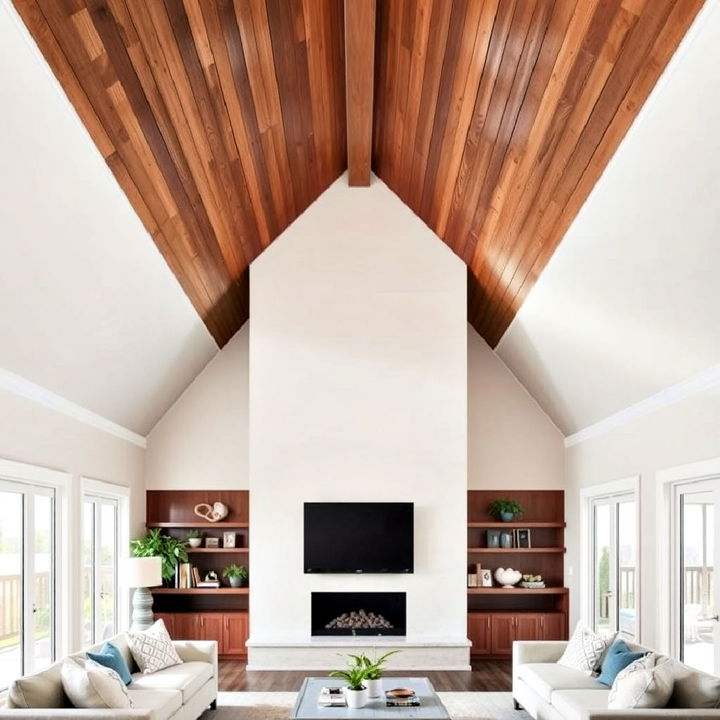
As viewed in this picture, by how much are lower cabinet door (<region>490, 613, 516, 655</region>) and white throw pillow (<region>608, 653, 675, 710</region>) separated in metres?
4.91

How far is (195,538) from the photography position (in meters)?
11.0

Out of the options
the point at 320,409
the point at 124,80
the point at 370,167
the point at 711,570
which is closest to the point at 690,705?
the point at 711,570

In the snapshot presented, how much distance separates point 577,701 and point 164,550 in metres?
5.53

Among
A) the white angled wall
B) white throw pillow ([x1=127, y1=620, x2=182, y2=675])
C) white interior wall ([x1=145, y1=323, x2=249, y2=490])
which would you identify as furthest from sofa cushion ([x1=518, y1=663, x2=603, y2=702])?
white interior wall ([x1=145, y1=323, x2=249, y2=490])

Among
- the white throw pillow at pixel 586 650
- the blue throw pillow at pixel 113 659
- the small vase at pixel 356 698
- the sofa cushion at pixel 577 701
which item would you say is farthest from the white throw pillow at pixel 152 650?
the white throw pillow at pixel 586 650

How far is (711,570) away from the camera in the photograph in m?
6.87

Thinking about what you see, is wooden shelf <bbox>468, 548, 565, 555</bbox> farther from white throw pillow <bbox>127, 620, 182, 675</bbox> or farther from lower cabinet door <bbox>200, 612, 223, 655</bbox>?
white throw pillow <bbox>127, 620, 182, 675</bbox>

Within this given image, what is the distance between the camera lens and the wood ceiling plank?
19.9 feet

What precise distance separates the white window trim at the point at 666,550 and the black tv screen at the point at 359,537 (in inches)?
110

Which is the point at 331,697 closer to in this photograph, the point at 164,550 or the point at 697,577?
the point at 697,577

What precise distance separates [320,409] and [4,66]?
6.20 metres

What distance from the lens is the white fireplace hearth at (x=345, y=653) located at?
959 cm

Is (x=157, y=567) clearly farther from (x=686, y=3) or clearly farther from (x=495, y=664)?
(x=686, y=3)

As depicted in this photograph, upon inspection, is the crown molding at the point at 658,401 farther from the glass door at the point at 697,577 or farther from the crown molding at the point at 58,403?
the crown molding at the point at 58,403
